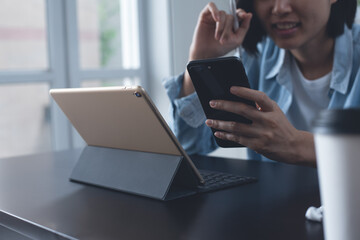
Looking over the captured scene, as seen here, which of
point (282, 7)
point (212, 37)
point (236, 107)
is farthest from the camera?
point (212, 37)

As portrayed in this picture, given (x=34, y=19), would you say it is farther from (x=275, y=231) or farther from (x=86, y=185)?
(x=275, y=231)

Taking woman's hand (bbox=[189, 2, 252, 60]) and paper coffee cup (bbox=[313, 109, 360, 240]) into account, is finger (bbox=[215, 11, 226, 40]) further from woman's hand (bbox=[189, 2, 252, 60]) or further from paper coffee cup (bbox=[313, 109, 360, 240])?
paper coffee cup (bbox=[313, 109, 360, 240])

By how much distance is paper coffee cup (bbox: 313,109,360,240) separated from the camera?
31cm

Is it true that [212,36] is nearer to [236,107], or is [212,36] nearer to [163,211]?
[236,107]

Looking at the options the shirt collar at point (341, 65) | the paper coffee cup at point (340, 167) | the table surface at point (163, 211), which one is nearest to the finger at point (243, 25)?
the shirt collar at point (341, 65)

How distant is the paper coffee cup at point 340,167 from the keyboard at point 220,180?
43 cm

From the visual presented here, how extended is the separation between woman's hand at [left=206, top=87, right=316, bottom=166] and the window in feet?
6.17

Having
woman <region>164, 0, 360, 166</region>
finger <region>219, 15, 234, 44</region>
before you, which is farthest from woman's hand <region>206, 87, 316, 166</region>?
finger <region>219, 15, 234, 44</region>

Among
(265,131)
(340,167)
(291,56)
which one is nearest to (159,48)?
(291,56)

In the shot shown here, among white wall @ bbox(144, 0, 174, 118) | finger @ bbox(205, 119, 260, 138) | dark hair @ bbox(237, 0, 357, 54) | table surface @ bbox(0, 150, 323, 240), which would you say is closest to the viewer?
table surface @ bbox(0, 150, 323, 240)

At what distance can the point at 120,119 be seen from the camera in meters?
0.78

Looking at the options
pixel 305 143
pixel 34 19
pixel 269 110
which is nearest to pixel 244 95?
pixel 269 110

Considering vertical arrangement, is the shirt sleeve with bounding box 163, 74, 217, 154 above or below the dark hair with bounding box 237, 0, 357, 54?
below

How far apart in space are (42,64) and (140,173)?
199 cm
